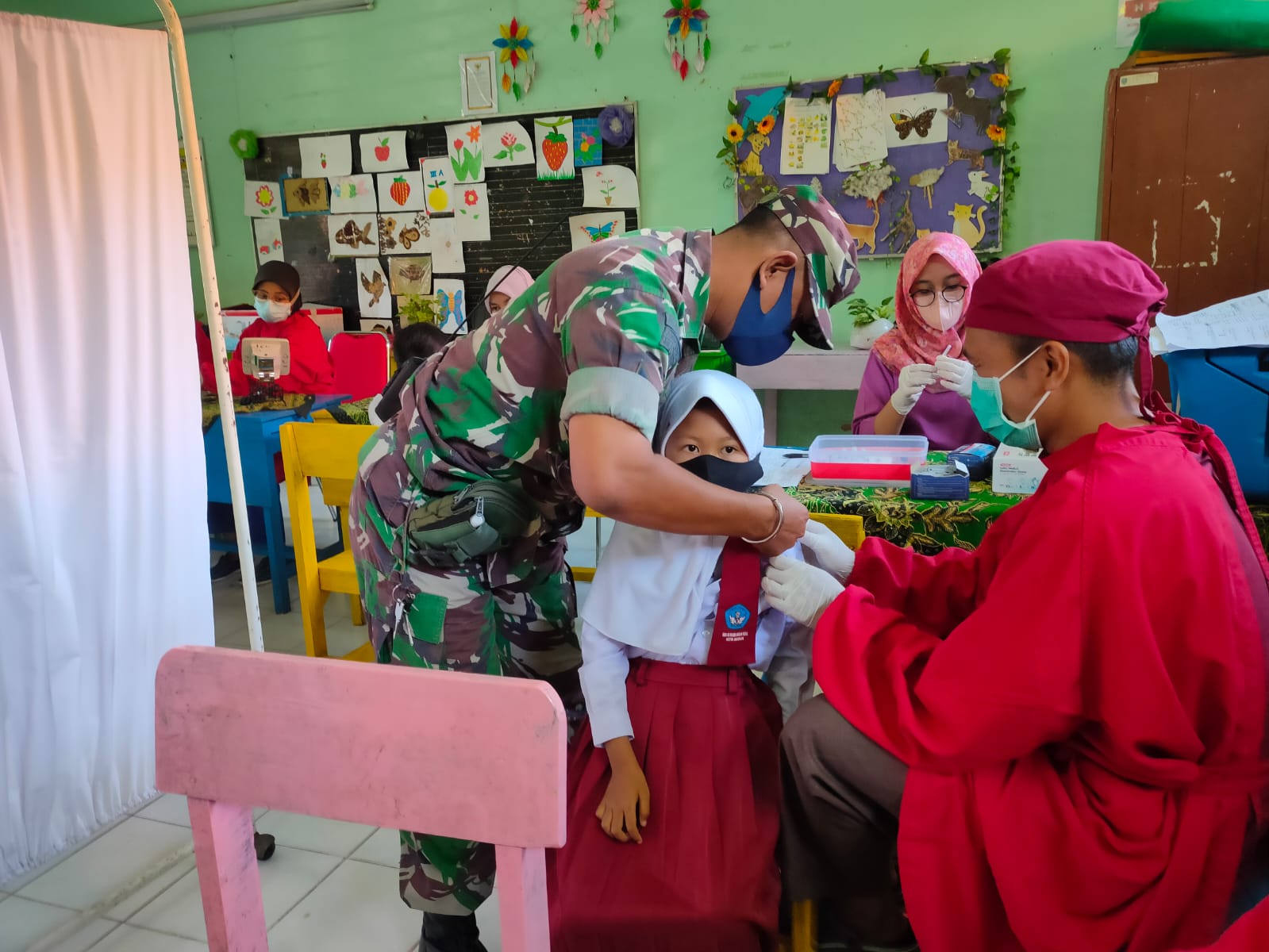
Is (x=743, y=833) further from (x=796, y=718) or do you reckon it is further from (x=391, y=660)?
(x=391, y=660)

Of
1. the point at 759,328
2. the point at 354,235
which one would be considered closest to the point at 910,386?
the point at 759,328

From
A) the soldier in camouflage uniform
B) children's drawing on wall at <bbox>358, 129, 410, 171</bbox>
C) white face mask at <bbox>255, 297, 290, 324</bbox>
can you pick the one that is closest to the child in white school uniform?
the soldier in camouflage uniform

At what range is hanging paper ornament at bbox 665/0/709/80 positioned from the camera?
13.8 ft

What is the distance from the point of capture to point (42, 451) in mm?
1806

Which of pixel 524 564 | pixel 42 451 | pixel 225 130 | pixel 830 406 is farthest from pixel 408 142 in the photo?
pixel 524 564

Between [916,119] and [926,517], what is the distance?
9.57ft

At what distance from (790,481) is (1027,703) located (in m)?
0.96

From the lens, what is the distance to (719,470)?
4.35 ft

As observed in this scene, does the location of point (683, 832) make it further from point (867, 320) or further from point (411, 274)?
point (411, 274)

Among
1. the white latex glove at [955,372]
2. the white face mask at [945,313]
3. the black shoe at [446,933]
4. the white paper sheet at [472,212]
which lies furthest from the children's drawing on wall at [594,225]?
the black shoe at [446,933]

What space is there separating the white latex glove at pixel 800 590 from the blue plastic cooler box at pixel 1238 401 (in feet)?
2.84

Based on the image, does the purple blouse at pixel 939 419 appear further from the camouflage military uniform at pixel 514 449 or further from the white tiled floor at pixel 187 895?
the white tiled floor at pixel 187 895

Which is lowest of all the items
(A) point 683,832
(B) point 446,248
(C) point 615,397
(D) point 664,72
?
(A) point 683,832

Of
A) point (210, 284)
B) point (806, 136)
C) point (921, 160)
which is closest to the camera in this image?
point (210, 284)
